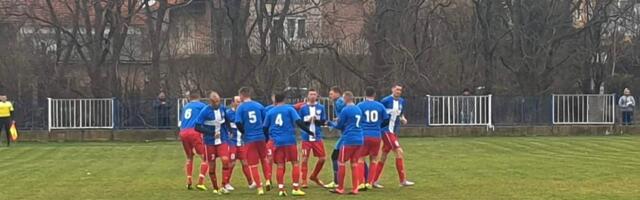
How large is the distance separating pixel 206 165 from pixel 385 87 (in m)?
26.2

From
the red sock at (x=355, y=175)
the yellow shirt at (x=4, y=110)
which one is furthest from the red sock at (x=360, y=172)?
the yellow shirt at (x=4, y=110)

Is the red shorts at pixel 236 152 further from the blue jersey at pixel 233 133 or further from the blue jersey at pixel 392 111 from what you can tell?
the blue jersey at pixel 392 111

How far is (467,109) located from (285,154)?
77.5 ft

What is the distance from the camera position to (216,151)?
16.3m

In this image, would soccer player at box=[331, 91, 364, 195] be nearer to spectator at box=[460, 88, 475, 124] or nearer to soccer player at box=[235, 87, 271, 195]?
soccer player at box=[235, 87, 271, 195]

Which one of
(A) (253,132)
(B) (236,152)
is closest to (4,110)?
(B) (236,152)

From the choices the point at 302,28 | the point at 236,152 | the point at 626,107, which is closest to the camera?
the point at 236,152

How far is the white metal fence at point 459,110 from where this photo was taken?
3806 cm

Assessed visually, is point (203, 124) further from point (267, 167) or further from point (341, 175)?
point (341, 175)

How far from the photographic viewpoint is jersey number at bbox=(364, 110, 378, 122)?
52.5 feet

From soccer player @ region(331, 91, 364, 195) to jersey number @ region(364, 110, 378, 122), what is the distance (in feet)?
0.81

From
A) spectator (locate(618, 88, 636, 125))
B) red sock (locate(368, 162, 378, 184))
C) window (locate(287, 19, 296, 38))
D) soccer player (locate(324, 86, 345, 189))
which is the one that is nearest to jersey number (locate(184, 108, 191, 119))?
soccer player (locate(324, 86, 345, 189))

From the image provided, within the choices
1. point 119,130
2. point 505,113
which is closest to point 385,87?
point 505,113

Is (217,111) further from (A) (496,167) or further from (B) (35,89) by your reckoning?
(B) (35,89)
